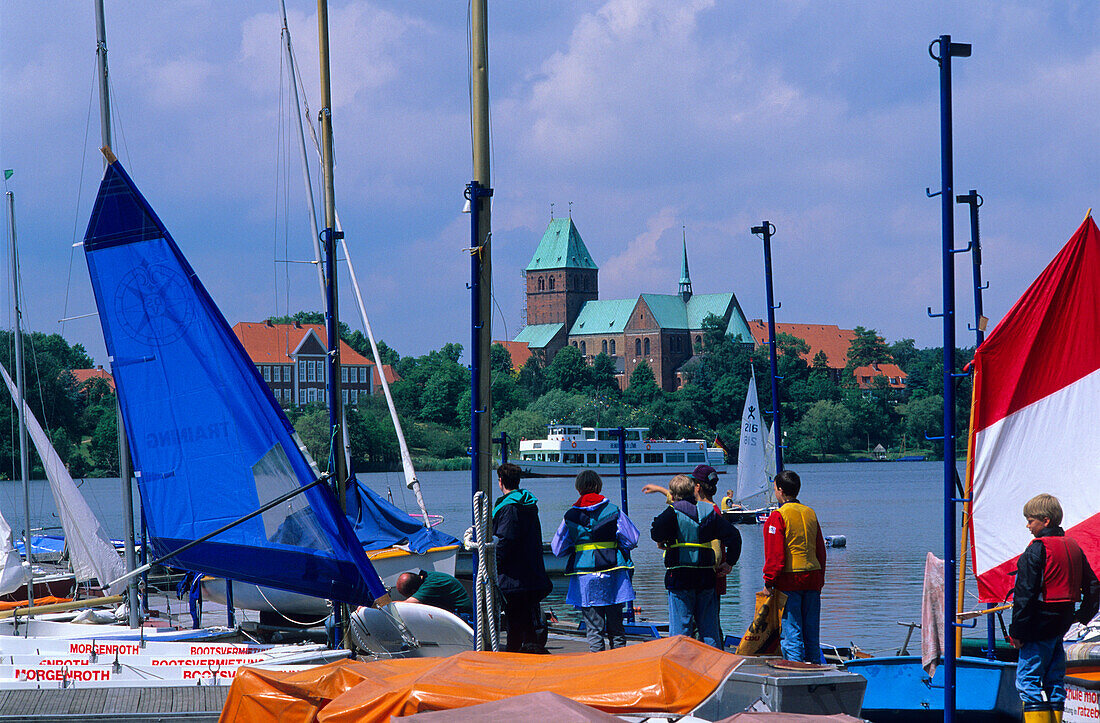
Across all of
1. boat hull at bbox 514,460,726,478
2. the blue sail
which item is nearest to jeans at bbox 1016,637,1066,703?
the blue sail

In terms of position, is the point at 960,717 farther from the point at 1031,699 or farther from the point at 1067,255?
the point at 1067,255

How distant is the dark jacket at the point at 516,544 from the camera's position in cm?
855

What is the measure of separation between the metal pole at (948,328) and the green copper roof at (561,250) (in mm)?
158954

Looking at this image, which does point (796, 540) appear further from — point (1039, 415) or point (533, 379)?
point (533, 379)

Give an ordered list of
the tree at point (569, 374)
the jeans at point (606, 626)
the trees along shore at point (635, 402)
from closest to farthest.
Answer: the jeans at point (606, 626) → the trees along shore at point (635, 402) → the tree at point (569, 374)

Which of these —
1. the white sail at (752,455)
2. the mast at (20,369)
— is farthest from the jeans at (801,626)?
the white sail at (752,455)

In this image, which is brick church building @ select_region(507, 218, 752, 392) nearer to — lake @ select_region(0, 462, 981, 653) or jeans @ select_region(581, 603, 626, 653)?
lake @ select_region(0, 462, 981, 653)

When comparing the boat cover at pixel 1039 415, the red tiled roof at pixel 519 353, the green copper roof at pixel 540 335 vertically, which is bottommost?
the boat cover at pixel 1039 415

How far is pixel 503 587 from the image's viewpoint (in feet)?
28.2

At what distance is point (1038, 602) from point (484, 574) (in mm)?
3361

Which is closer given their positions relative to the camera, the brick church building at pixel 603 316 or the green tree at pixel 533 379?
the green tree at pixel 533 379

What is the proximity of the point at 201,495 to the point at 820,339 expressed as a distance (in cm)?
16510

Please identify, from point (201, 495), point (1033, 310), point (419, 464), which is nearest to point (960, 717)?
point (1033, 310)

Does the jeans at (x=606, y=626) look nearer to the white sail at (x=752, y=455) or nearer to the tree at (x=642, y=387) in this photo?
the white sail at (x=752, y=455)
